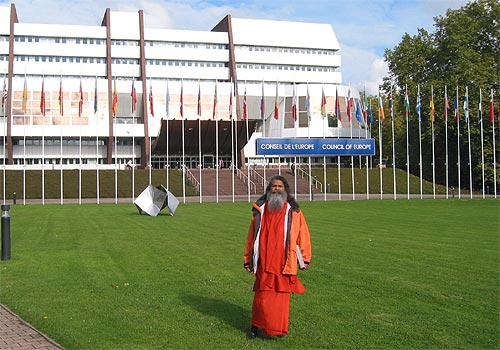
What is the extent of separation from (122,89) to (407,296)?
62955 mm

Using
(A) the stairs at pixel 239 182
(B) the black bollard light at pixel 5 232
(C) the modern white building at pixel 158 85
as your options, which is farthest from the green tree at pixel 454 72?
(B) the black bollard light at pixel 5 232

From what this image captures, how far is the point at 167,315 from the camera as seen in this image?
25.3ft

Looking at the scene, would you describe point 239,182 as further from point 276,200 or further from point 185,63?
point 276,200

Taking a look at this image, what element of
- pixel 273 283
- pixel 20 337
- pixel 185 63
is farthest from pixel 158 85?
pixel 273 283

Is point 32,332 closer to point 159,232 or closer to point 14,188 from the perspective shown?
point 159,232

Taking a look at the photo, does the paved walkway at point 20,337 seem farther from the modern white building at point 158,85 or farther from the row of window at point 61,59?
the row of window at point 61,59

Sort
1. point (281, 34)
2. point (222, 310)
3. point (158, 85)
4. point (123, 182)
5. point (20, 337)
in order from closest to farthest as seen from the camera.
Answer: point (20, 337) < point (222, 310) < point (123, 182) < point (158, 85) < point (281, 34)

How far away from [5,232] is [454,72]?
171ft

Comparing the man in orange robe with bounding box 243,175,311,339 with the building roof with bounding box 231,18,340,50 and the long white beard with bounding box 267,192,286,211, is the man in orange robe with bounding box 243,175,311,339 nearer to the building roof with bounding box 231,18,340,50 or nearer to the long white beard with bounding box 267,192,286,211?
the long white beard with bounding box 267,192,286,211

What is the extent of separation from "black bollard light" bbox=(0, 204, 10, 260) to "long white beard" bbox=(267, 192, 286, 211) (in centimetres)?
758

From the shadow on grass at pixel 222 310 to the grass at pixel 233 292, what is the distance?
0.08 ft

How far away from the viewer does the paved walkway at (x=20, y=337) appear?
641cm

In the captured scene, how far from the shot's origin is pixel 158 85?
2665 inches

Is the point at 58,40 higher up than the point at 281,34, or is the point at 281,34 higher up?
the point at 281,34
